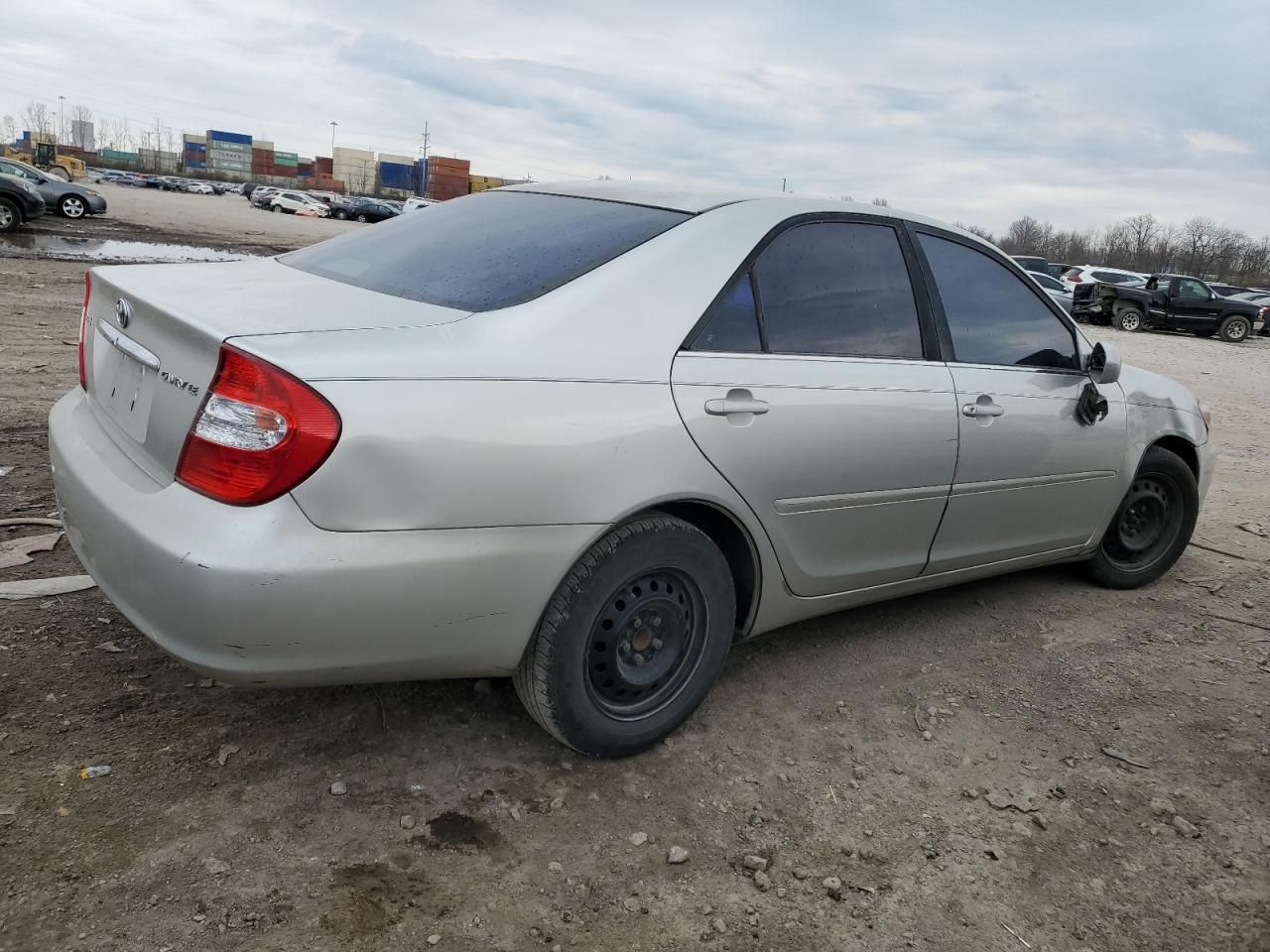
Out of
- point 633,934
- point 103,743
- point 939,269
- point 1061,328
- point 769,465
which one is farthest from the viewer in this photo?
point 1061,328

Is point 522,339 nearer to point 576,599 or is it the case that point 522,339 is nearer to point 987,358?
point 576,599

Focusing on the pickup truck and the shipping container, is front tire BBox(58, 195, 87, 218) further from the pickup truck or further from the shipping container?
the shipping container

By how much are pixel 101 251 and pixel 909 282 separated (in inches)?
676

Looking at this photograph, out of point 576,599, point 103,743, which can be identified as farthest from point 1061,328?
point 103,743

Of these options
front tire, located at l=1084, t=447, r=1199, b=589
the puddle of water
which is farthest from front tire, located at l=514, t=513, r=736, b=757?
the puddle of water

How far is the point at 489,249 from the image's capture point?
2.93 m

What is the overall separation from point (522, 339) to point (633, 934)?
1367 mm

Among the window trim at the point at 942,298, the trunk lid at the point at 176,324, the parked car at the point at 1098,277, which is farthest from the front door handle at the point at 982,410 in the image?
the parked car at the point at 1098,277

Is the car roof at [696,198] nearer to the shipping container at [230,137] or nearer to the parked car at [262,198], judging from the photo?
the parked car at [262,198]

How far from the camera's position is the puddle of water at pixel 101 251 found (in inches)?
610

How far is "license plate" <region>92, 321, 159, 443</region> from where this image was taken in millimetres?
2430

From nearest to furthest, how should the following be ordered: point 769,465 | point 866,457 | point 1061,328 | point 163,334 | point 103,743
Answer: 1. point 163,334
2. point 103,743
3. point 769,465
4. point 866,457
5. point 1061,328

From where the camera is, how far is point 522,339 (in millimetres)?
2395

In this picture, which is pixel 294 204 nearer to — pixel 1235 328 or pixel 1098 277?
pixel 1098 277
